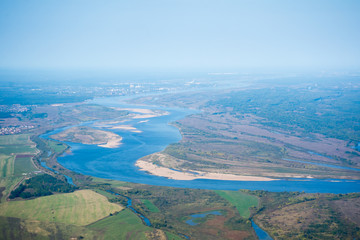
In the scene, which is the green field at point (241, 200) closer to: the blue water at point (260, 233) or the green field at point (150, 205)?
the blue water at point (260, 233)

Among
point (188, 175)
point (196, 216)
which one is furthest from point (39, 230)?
point (188, 175)

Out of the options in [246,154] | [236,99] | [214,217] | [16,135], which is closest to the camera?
[214,217]

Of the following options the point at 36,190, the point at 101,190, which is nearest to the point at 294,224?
the point at 101,190

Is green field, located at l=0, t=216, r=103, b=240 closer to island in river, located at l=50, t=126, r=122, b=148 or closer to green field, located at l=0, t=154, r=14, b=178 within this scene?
green field, located at l=0, t=154, r=14, b=178

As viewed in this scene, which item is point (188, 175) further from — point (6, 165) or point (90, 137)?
point (90, 137)

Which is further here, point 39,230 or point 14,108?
point 14,108

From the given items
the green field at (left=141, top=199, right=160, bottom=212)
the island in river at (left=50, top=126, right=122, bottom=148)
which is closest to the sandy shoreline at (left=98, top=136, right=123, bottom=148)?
the island in river at (left=50, top=126, right=122, bottom=148)

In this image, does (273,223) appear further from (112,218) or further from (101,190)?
(101,190)
